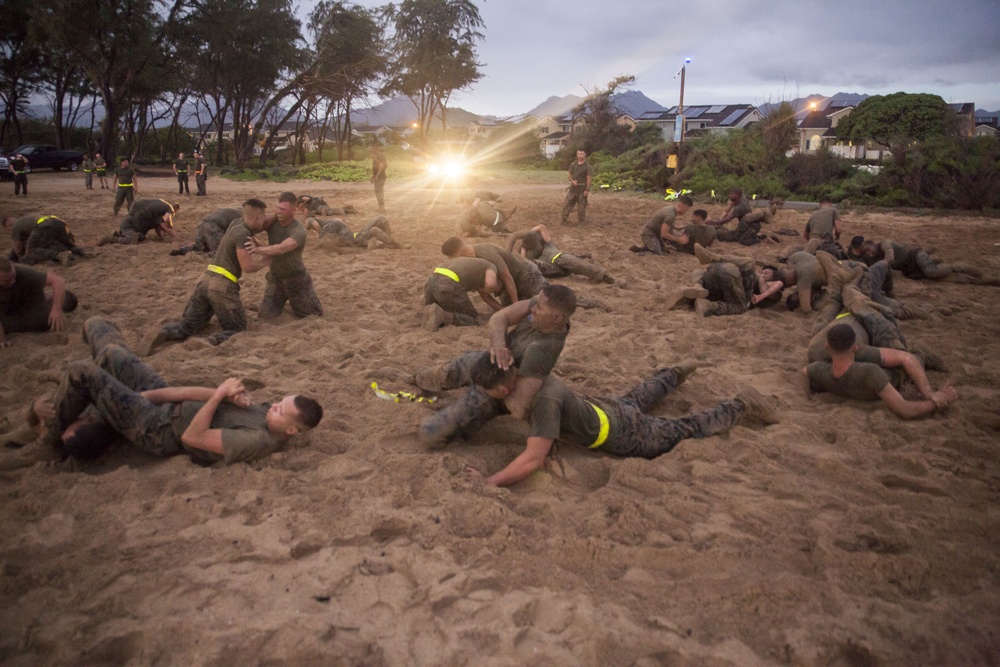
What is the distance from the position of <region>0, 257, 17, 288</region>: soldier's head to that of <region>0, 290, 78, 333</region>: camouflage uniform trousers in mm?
300

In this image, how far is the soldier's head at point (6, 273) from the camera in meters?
5.53

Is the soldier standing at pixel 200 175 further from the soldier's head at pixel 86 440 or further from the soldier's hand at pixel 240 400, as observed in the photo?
the soldier's hand at pixel 240 400

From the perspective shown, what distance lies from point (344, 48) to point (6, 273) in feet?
107

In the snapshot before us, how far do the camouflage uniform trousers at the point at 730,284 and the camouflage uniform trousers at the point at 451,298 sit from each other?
9.44 feet

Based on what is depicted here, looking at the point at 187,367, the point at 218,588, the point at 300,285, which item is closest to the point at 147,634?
the point at 218,588

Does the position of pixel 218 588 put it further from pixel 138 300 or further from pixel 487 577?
pixel 138 300

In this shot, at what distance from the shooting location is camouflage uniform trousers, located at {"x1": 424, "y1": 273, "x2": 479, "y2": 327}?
6539 millimetres

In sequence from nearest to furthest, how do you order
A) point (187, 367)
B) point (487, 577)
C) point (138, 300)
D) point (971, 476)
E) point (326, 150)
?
point (487, 577)
point (971, 476)
point (187, 367)
point (138, 300)
point (326, 150)

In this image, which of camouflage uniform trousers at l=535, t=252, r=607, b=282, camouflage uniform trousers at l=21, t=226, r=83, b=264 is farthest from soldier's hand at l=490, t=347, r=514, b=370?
camouflage uniform trousers at l=21, t=226, r=83, b=264

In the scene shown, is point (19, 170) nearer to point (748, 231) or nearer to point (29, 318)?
point (29, 318)

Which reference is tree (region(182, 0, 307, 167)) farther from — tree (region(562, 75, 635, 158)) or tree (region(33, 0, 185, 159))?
tree (region(562, 75, 635, 158))

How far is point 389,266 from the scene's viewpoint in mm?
9516

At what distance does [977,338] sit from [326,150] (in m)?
46.8

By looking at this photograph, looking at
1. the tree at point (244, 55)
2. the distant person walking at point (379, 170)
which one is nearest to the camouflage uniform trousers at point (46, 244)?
the distant person walking at point (379, 170)
